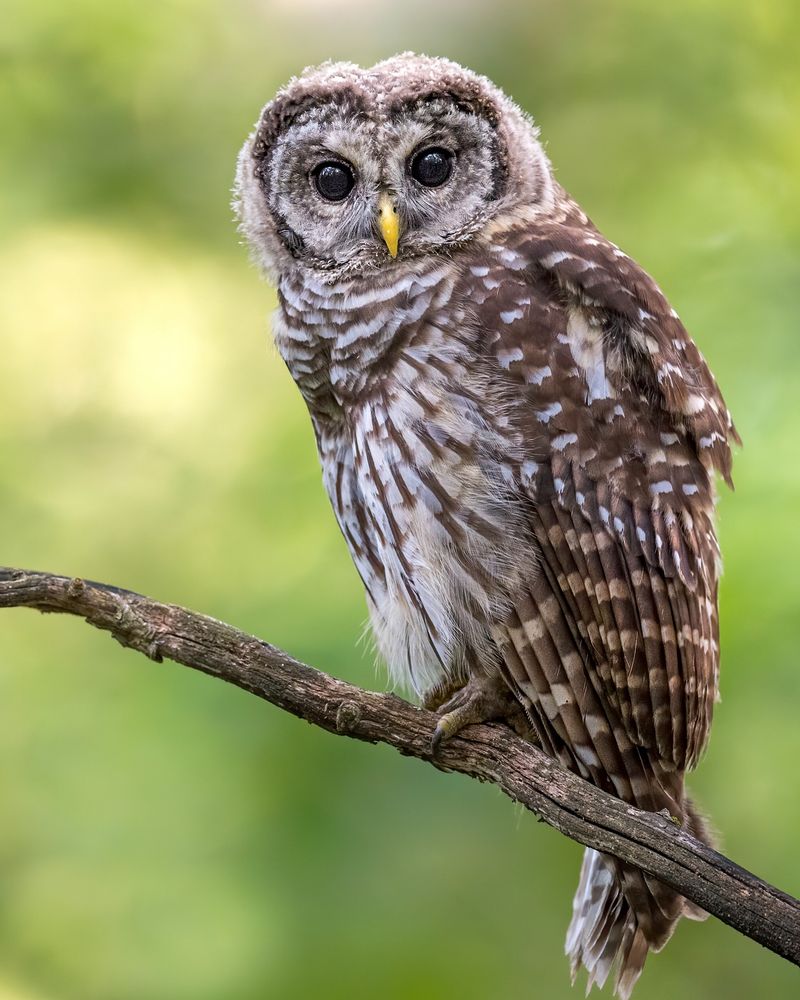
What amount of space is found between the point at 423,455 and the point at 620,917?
1243mm

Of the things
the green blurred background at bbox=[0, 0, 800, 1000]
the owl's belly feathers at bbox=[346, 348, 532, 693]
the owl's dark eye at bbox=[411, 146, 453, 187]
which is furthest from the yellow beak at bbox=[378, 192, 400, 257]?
the green blurred background at bbox=[0, 0, 800, 1000]

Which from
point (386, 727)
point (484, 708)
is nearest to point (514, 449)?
point (484, 708)

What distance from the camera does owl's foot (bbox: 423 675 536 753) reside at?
8.20 ft

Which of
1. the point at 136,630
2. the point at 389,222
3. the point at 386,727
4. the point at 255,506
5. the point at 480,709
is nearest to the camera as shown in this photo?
the point at 136,630

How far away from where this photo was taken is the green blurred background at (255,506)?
3178mm

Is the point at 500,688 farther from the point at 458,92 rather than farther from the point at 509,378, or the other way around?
the point at 458,92

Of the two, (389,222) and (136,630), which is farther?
(389,222)

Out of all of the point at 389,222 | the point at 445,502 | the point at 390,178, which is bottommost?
the point at 445,502

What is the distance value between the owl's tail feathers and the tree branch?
1.61ft

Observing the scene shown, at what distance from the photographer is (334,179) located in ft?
9.81

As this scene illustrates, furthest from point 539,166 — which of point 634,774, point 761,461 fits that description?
point 634,774

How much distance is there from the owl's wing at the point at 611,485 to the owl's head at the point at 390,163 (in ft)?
0.73

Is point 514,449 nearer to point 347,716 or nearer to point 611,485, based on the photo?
point 611,485

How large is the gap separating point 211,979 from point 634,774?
4.36ft
